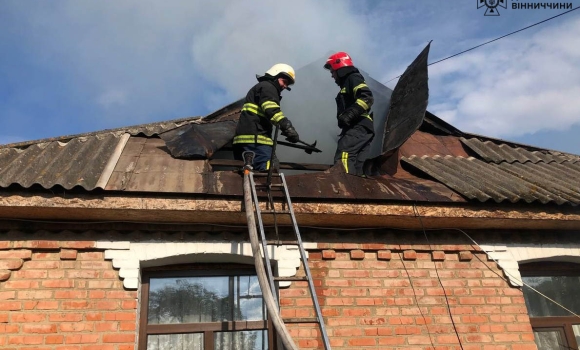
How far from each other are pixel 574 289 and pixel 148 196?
4.60m

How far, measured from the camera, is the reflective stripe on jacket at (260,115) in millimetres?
5164

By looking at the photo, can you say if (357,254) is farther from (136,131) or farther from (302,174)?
(136,131)

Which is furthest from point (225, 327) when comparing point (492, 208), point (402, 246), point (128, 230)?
point (492, 208)

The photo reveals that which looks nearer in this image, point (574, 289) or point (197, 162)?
point (197, 162)

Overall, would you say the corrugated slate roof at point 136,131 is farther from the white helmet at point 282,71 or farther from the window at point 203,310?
the window at point 203,310

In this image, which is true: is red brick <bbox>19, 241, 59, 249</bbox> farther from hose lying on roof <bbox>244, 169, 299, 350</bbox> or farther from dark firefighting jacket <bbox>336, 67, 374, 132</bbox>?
dark firefighting jacket <bbox>336, 67, 374, 132</bbox>

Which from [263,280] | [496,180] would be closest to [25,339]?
[263,280]

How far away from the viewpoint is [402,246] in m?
4.63

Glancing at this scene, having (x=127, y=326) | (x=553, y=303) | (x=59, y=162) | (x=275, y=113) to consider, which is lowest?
(x=127, y=326)

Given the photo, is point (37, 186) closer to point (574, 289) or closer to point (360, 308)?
point (360, 308)

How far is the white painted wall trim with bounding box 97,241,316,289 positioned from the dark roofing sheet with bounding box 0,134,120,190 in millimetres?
624

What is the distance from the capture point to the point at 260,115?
5414mm

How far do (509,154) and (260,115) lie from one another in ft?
11.3

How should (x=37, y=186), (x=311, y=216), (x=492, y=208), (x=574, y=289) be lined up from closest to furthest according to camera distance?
(x=37, y=186), (x=311, y=216), (x=492, y=208), (x=574, y=289)
